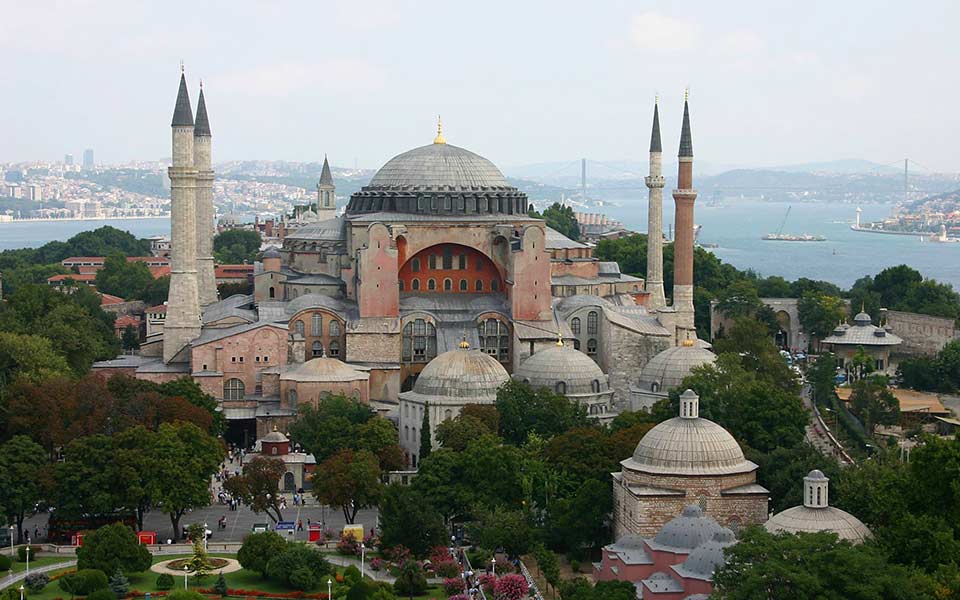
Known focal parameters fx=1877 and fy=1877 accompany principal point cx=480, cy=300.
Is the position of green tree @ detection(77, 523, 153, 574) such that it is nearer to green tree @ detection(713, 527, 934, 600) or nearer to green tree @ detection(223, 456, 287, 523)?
green tree @ detection(223, 456, 287, 523)

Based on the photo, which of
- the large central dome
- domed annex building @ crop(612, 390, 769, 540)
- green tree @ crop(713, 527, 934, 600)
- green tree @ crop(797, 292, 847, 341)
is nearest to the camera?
green tree @ crop(713, 527, 934, 600)

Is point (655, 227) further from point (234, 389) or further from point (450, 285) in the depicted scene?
point (234, 389)

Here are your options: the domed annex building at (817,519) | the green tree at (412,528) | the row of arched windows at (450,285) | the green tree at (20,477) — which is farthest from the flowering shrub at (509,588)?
the row of arched windows at (450,285)

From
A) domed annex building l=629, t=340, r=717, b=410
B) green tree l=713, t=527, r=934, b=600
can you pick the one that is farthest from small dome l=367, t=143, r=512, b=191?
green tree l=713, t=527, r=934, b=600

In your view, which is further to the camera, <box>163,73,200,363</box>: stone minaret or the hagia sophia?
<box>163,73,200,363</box>: stone minaret

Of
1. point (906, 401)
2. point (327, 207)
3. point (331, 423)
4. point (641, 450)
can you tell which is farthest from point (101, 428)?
point (327, 207)

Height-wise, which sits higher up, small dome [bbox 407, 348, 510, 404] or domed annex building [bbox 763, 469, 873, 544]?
small dome [bbox 407, 348, 510, 404]

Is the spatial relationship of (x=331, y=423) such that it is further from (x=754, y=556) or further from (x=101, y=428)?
(x=754, y=556)
